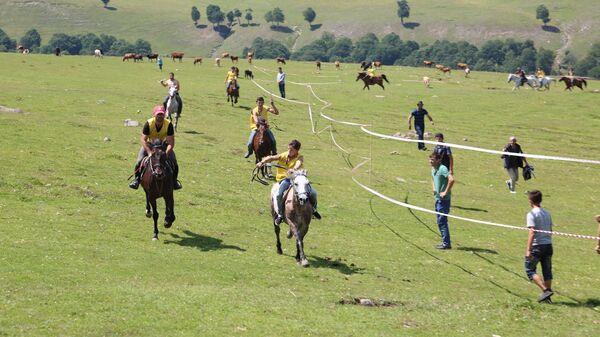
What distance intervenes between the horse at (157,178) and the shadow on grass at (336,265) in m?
4.03

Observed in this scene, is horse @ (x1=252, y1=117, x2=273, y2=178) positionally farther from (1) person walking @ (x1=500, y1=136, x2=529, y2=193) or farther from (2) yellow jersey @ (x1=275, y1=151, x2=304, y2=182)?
(1) person walking @ (x1=500, y1=136, x2=529, y2=193)

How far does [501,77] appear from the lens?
94.4 meters

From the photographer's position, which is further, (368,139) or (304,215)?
(368,139)

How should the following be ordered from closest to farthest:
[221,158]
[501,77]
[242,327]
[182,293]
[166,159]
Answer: [242,327], [182,293], [166,159], [221,158], [501,77]

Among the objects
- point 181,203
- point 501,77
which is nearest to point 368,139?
point 181,203

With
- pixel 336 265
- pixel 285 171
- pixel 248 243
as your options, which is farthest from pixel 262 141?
pixel 336 265

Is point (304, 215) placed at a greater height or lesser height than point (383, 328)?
greater

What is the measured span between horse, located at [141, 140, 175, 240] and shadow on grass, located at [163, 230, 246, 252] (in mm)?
491

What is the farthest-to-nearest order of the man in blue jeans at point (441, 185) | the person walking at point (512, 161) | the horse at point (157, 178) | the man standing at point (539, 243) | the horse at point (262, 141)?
the person walking at point (512, 161)
the horse at point (262, 141)
the man in blue jeans at point (441, 185)
the horse at point (157, 178)
the man standing at point (539, 243)

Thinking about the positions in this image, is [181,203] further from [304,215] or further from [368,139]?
[368,139]

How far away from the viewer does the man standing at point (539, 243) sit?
605 inches

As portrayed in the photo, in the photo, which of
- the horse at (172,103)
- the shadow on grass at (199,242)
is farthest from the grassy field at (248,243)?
the horse at (172,103)

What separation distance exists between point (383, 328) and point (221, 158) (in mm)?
19792

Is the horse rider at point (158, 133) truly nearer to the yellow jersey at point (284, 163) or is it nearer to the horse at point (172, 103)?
the yellow jersey at point (284, 163)
